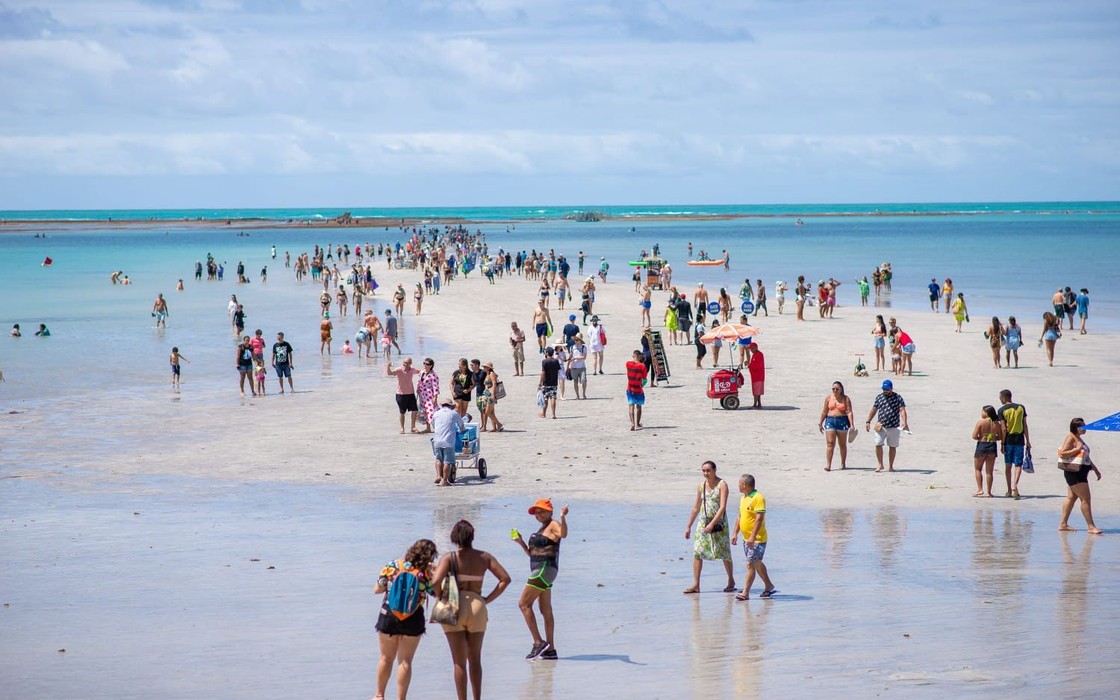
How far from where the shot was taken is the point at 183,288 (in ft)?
217

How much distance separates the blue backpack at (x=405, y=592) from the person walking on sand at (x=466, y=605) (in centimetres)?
15

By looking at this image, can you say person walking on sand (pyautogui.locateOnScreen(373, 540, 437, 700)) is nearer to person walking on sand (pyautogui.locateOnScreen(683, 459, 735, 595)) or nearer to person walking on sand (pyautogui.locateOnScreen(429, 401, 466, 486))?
person walking on sand (pyautogui.locateOnScreen(683, 459, 735, 595))

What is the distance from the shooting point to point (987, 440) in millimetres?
16094

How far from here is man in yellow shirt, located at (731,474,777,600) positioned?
11.9m

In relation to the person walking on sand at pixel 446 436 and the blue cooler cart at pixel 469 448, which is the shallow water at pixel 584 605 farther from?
the blue cooler cart at pixel 469 448

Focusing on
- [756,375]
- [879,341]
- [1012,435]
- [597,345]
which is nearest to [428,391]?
[756,375]

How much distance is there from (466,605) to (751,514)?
162 inches

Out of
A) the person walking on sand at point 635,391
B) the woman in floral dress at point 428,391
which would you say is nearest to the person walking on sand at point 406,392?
the woman in floral dress at point 428,391

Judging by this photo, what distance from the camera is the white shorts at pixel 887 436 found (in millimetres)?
17656

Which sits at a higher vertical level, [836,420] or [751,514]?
[836,420]

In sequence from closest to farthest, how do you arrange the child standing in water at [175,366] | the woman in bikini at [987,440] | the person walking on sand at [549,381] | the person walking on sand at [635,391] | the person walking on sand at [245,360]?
1. the woman in bikini at [987,440]
2. the person walking on sand at [635,391]
3. the person walking on sand at [549,381]
4. the person walking on sand at [245,360]
5. the child standing in water at [175,366]

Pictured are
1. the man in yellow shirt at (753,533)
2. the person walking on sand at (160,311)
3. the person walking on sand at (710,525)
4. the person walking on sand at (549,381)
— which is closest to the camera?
the man in yellow shirt at (753,533)

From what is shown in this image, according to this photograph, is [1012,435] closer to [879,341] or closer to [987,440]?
[987,440]

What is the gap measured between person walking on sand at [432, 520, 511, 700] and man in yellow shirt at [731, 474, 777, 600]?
3809mm
